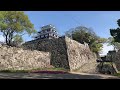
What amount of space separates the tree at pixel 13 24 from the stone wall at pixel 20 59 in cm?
392

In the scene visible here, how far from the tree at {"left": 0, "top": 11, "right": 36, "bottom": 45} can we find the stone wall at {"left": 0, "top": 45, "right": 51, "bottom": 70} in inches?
154

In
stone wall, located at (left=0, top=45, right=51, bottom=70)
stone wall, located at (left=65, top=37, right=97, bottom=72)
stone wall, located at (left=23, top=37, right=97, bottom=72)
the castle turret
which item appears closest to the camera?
stone wall, located at (left=0, top=45, right=51, bottom=70)

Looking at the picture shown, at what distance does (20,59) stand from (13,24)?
524 cm

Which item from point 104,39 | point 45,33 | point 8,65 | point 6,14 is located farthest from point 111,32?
point 104,39

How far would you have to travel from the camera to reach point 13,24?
16359 mm

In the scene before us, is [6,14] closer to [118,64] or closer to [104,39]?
[118,64]

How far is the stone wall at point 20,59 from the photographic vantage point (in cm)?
1104

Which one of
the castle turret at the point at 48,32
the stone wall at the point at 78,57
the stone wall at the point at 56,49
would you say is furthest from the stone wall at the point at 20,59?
the castle turret at the point at 48,32

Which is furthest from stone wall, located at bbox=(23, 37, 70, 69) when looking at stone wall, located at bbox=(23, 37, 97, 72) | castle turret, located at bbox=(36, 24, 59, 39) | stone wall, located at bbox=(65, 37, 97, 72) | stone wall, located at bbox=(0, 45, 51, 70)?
castle turret, located at bbox=(36, 24, 59, 39)

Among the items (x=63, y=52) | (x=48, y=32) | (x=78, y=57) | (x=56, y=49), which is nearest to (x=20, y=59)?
(x=56, y=49)

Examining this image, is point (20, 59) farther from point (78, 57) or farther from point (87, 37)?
point (87, 37)

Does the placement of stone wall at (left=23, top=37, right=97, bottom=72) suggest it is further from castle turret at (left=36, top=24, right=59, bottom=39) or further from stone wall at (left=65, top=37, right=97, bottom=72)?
castle turret at (left=36, top=24, right=59, bottom=39)

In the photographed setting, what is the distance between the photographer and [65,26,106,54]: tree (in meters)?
21.2
